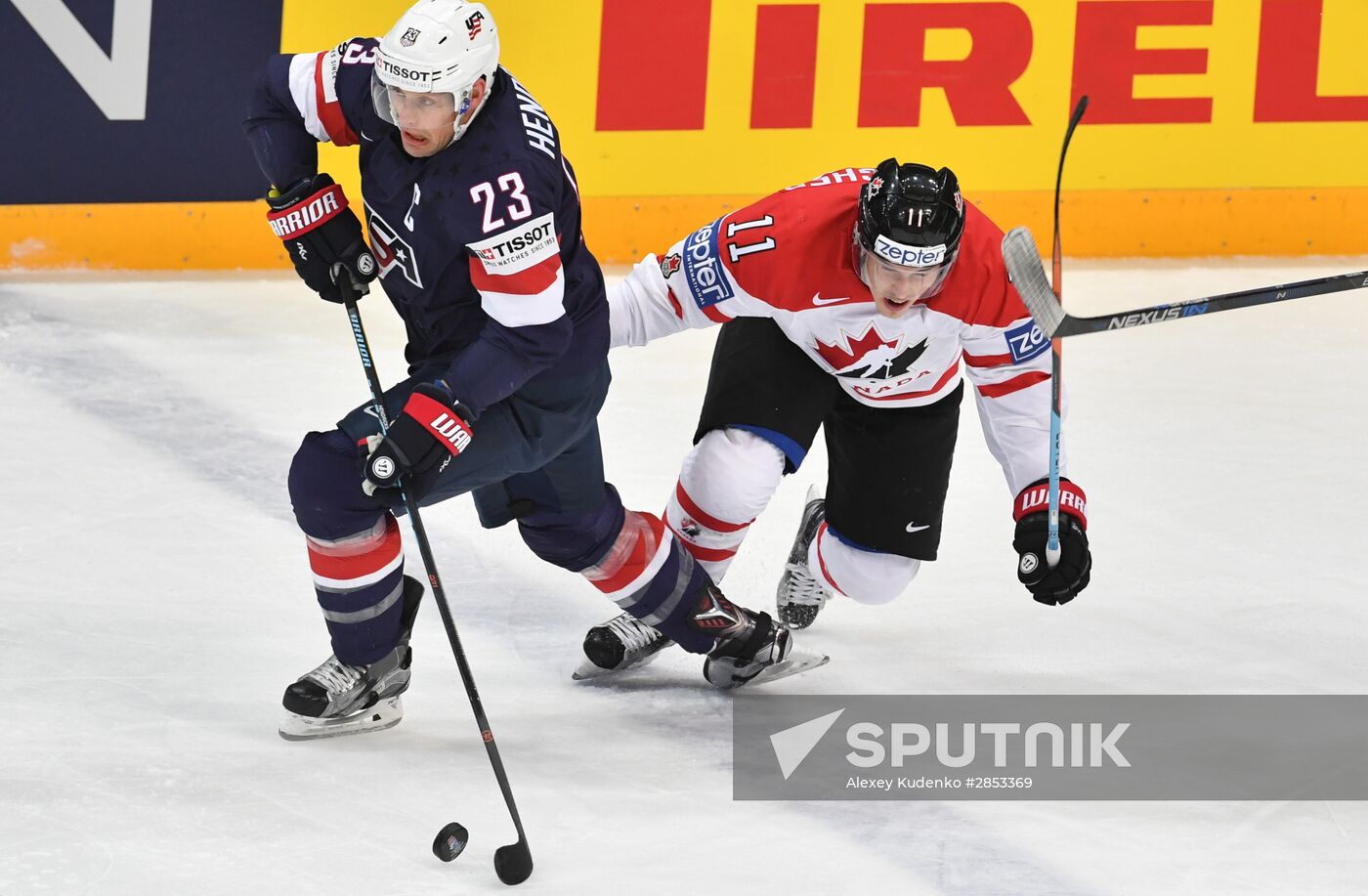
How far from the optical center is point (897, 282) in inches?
119

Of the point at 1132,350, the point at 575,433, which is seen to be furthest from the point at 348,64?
the point at 1132,350

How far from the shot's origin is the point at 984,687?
3410 millimetres

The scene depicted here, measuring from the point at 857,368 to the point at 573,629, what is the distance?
2.72ft

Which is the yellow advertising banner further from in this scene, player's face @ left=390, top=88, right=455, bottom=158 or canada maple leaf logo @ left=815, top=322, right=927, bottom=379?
player's face @ left=390, top=88, right=455, bottom=158

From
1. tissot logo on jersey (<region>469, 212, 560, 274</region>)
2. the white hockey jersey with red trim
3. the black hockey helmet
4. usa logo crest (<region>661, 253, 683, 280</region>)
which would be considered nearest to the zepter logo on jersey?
the black hockey helmet

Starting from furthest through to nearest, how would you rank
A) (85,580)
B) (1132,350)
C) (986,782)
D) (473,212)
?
1. (1132,350)
2. (85,580)
3. (986,782)
4. (473,212)

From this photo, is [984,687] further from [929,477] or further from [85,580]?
[85,580]

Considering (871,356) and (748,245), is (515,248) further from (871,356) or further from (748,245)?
(871,356)

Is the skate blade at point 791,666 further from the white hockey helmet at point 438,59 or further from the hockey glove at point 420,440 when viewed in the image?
the white hockey helmet at point 438,59

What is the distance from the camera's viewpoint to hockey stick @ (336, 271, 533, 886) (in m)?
2.55

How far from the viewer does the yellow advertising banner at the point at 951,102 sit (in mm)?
5719

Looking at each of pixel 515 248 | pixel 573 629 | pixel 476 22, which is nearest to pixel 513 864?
pixel 515 248

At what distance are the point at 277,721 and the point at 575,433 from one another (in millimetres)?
751

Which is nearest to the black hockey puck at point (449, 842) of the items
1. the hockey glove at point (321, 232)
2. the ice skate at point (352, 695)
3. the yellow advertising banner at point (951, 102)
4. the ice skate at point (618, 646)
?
the ice skate at point (352, 695)
